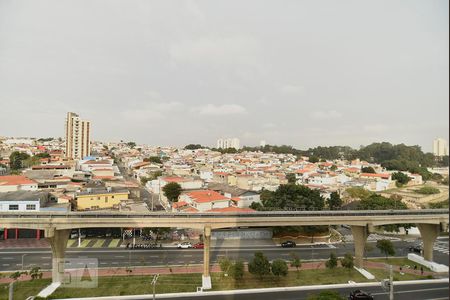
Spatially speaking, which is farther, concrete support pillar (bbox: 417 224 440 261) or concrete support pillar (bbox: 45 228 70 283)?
concrete support pillar (bbox: 417 224 440 261)

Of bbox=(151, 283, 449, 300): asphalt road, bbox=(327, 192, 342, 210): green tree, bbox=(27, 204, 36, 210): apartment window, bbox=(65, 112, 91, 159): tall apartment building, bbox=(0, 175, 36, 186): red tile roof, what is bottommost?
bbox=(151, 283, 449, 300): asphalt road

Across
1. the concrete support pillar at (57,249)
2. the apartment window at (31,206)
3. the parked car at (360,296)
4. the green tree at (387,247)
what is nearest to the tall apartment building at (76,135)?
the apartment window at (31,206)

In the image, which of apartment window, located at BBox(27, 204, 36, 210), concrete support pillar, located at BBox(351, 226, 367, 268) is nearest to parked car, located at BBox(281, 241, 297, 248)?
concrete support pillar, located at BBox(351, 226, 367, 268)

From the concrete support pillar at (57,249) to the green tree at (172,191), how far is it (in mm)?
15789

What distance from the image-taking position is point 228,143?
12356cm

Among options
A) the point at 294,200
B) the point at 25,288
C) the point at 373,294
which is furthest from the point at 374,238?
the point at 25,288

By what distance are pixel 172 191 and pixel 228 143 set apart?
91157 millimetres

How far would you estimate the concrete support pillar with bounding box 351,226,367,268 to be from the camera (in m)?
19.5

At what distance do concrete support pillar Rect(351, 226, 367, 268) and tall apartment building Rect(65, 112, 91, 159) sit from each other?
60657 mm

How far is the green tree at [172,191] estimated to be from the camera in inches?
1294

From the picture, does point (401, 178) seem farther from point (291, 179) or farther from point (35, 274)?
point (35, 274)

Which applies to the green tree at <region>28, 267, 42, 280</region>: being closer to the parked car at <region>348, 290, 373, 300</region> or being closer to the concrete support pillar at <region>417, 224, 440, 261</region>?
the parked car at <region>348, 290, 373, 300</region>

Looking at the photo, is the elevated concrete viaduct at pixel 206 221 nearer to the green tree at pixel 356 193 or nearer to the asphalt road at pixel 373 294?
the asphalt road at pixel 373 294

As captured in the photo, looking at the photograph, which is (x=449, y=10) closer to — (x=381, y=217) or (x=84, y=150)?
(x=381, y=217)
